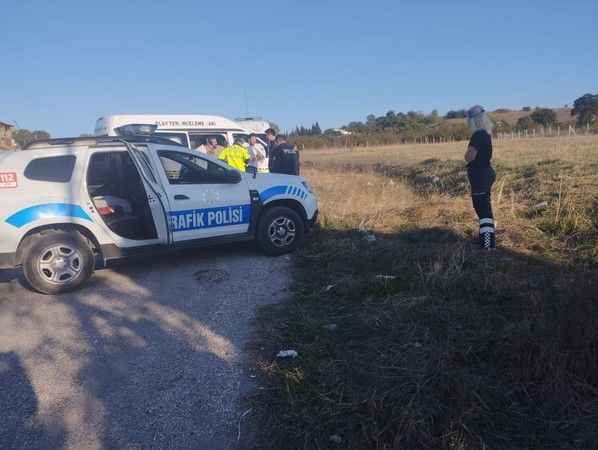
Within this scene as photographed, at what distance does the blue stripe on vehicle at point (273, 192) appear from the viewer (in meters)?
6.10

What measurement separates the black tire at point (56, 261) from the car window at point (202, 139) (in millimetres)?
6984

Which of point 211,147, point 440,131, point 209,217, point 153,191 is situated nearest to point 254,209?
point 209,217

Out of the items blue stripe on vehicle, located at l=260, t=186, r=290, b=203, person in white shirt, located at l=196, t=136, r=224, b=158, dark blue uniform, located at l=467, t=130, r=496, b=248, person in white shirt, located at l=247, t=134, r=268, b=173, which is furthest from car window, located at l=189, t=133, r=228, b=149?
dark blue uniform, located at l=467, t=130, r=496, b=248

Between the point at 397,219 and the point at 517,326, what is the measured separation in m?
4.34

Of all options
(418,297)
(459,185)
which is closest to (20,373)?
(418,297)

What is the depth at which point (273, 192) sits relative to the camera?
618cm

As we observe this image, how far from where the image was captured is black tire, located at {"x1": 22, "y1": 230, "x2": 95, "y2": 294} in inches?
191

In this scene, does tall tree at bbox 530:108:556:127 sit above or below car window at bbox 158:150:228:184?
above

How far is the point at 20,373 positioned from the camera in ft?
11.1

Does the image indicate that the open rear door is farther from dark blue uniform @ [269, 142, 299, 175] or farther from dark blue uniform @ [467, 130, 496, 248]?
dark blue uniform @ [467, 130, 496, 248]

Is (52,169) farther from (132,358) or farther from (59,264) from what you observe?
(132,358)

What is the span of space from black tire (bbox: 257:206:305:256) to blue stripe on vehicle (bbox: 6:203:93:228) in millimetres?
2272

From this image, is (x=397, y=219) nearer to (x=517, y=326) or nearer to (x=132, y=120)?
(x=517, y=326)

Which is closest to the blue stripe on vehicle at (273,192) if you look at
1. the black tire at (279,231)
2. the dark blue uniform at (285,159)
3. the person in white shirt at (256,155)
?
the black tire at (279,231)
